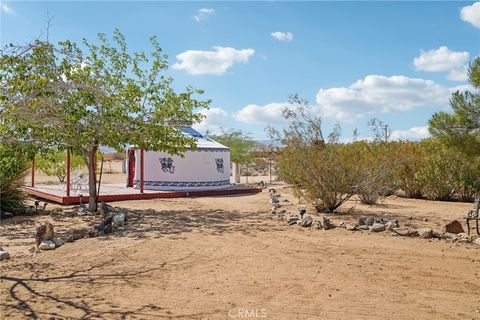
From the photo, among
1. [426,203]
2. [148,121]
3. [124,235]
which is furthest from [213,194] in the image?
[124,235]

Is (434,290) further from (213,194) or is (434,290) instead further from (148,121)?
(213,194)

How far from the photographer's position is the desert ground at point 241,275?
12.9 ft

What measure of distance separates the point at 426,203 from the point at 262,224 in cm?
652

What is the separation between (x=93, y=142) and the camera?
34.0 feet

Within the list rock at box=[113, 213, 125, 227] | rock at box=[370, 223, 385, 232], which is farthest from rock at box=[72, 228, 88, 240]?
rock at box=[370, 223, 385, 232]

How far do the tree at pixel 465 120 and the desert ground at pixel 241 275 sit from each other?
165 centimetres

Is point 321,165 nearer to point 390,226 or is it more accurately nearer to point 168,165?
point 390,226

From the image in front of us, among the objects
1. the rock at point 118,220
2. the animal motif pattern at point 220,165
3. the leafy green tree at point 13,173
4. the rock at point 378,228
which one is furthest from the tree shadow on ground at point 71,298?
the animal motif pattern at point 220,165

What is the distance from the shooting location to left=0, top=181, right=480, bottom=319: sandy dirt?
3939 millimetres

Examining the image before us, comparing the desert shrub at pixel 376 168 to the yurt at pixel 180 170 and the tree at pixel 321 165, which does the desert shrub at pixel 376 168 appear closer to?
the tree at pixel 321 165

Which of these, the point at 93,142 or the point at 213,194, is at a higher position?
the point at 93,142

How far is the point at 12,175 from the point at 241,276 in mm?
7713

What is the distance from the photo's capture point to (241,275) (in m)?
5.00

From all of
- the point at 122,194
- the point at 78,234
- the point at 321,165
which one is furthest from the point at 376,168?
the point at 122,194
